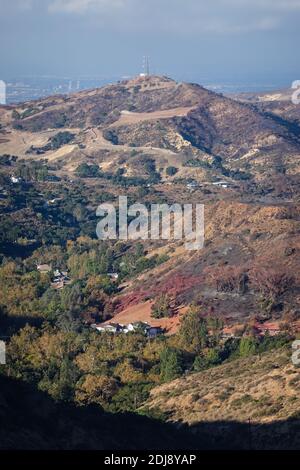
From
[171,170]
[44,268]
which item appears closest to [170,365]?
[44,268]

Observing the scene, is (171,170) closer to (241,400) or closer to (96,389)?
(96,389)

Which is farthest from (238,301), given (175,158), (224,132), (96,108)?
(96,108)

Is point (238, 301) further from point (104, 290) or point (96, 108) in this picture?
point (96, 108)

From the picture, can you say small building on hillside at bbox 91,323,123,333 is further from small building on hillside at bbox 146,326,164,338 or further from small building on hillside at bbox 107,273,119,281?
small building on hillside at bbox 107,273,119,281

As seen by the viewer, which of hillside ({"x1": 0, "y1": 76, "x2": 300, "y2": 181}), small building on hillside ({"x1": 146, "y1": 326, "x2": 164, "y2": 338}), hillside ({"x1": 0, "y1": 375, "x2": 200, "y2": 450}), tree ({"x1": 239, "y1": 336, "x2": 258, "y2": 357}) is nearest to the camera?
hillside ({"x1": 0, "y1": 375, "x2": 200, "y2": 450})

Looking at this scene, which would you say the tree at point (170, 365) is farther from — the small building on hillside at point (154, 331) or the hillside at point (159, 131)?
the hillside at point (159, 131)

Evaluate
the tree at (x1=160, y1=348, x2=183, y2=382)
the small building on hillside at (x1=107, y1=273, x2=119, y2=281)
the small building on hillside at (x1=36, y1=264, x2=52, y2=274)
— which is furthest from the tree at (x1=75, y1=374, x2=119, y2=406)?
the small building on hillside at (x1=36, y1=264, x2=52, y2=274)

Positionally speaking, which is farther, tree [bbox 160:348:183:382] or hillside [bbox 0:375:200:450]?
tree [bbox 160:348:183:382]

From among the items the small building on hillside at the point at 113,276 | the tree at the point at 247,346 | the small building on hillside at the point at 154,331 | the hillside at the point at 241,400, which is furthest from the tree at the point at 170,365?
the small building on hillside at the point at 113,276

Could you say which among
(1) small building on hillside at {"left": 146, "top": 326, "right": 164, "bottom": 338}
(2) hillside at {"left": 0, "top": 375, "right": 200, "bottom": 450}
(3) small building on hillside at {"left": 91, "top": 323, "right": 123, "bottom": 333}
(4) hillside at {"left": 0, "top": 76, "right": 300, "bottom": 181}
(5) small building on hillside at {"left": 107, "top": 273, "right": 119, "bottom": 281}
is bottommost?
(5) small building on hillside at {"left": 107, "top": 273, "right": 119, "bottom": 281}
